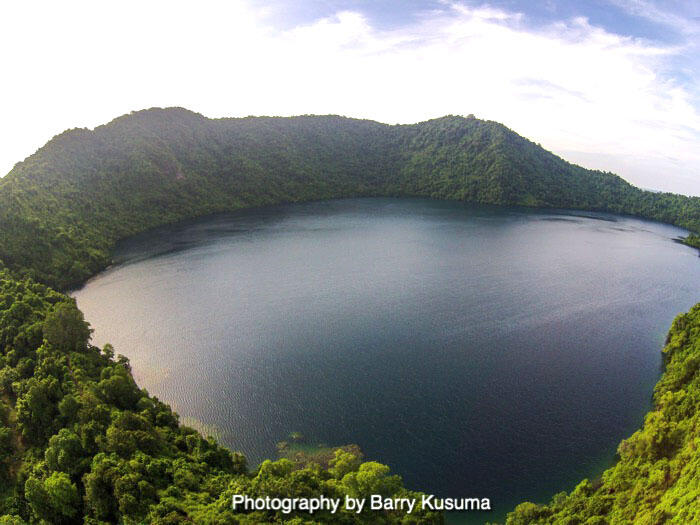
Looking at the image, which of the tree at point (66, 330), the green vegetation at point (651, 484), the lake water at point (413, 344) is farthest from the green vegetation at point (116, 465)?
the green vegetation at point (651, 484)

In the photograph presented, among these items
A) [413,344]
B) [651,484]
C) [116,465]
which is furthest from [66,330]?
[651,484]

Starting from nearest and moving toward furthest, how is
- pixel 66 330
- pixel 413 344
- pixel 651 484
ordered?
pixel 651 484 → pixel 66 330 → pixel 413 344

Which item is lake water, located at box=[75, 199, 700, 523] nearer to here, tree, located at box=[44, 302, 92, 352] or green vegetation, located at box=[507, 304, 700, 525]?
green vegetation, located at box=[507, 304, 700, 525]

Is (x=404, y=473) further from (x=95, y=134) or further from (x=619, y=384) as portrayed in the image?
(x=95, y=134)

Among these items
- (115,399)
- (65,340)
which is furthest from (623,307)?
(65,340)

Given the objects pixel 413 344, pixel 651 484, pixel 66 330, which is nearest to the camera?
pixel 651 484

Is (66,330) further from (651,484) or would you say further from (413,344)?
(651,484)

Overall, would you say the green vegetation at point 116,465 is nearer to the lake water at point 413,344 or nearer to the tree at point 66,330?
the tree at point 66,330
